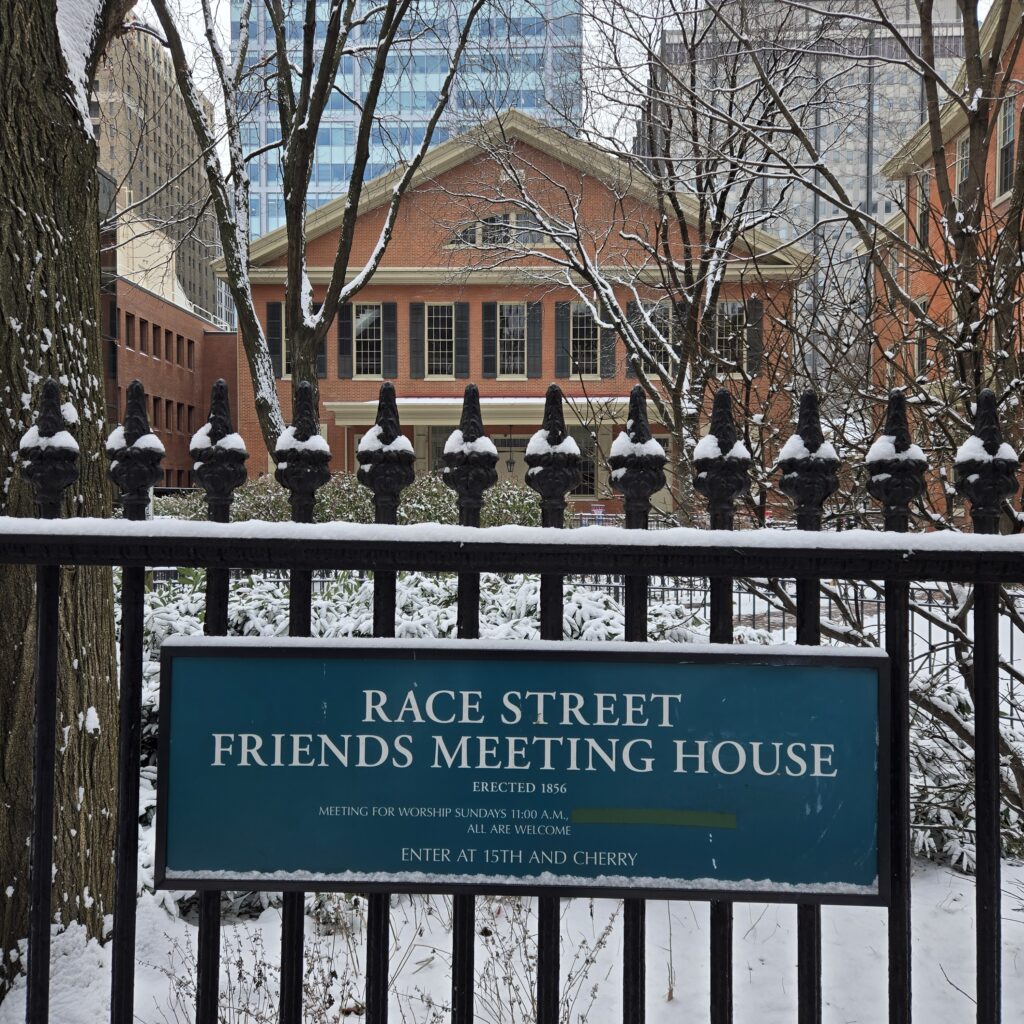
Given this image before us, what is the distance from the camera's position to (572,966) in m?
3.07

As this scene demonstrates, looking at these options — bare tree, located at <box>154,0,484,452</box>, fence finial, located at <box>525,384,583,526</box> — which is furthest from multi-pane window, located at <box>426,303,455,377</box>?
fence finial, located at <box>525,384,583,526</box>

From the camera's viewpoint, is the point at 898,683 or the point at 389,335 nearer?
the point at 898,683

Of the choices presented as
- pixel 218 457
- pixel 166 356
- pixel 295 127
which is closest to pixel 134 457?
pixel 218 457

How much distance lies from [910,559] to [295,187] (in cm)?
972

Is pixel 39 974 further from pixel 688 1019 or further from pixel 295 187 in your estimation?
pixel 295 187

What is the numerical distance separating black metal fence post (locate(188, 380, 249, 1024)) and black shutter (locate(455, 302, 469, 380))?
88.1 ft

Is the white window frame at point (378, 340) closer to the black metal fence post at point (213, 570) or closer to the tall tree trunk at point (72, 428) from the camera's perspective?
the tall tree trunk at point (72, 428)

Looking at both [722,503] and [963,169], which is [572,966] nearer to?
[722,503]

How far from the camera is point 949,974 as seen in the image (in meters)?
3.30

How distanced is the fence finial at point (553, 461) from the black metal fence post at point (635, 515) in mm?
99

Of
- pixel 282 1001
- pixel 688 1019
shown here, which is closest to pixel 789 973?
pixel 688 1019

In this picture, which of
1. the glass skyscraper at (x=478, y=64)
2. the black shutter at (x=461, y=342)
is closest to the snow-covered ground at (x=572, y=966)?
the glass skyscraper at (x=478, y=64)

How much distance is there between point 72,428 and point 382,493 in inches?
52.8

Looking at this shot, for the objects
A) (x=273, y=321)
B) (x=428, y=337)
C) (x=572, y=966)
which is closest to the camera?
(x=572, y=966)
